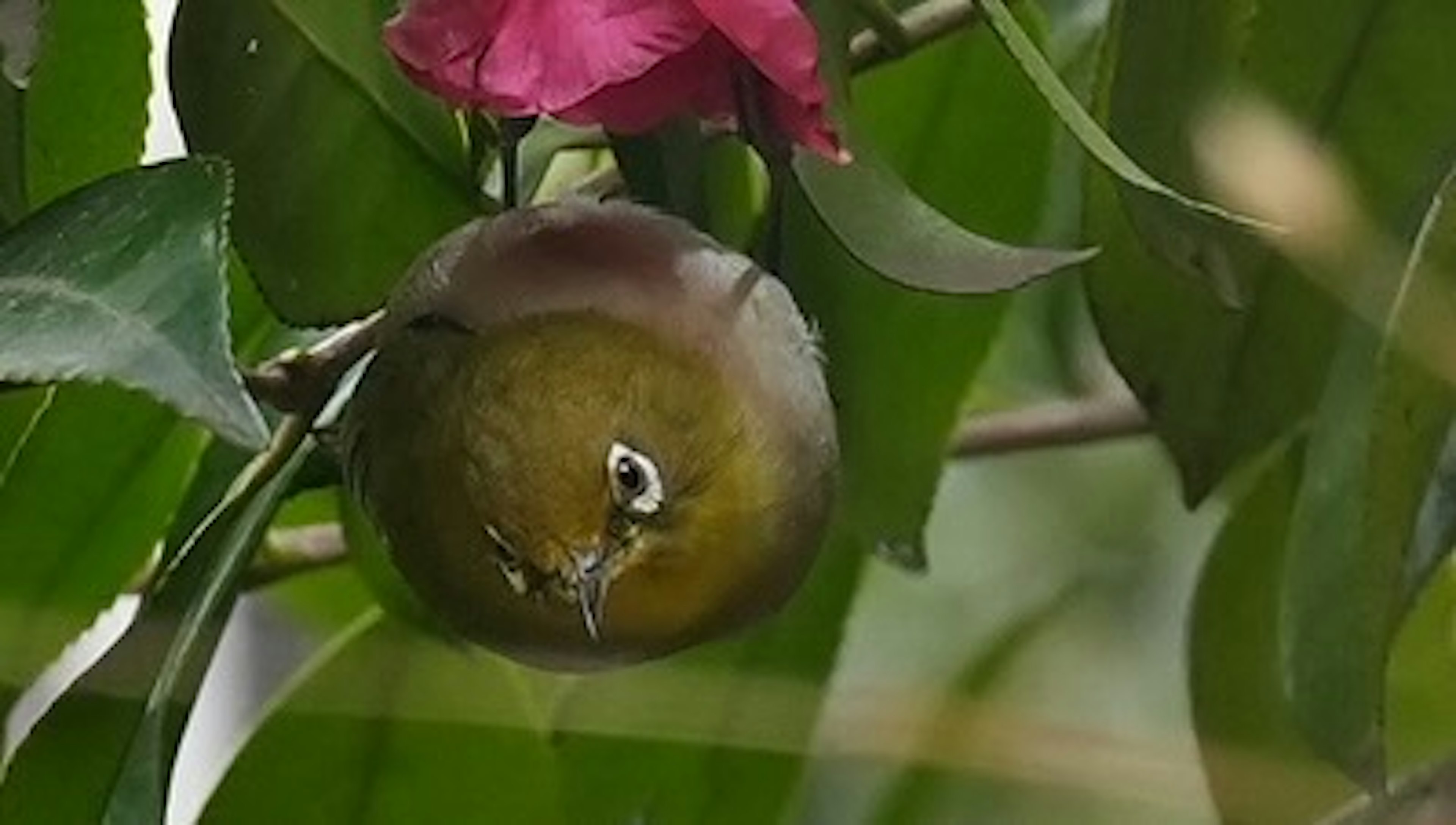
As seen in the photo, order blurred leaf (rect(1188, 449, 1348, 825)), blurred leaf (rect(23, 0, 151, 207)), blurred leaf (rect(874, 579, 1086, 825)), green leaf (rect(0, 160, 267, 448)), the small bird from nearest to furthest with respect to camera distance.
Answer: green leaf (rect(0, 160, 267, 448)) → the small bird → blurred leaf (rect(23, 0, 151, 207)) → blurred leaf (rect(1188, 449, 1348, 825)) → blurred leaf (rect(874, 579, 1086, 825))

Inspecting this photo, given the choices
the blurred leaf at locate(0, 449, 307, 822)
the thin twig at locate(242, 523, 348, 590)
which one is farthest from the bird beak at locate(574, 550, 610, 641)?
the thin twig at locate(242, 523, 348, 590)

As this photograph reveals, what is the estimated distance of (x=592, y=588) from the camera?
19.4 inches

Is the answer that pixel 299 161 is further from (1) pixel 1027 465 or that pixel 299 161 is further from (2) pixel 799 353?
(1) pixel 1027 465

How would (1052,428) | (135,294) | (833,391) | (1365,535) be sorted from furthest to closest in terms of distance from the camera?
(1052,428) → (833,391) → (1365,535) → (135,294)

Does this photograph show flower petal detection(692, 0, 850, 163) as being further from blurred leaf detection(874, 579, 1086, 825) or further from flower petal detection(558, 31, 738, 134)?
blurred leaf detection(874, 579, 1086, 825)

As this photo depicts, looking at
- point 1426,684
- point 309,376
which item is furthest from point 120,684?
point 1426,684

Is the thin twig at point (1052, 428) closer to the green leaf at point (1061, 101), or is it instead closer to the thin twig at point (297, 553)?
the thin twig at point (297, 553)

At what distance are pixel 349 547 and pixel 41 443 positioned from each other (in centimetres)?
9

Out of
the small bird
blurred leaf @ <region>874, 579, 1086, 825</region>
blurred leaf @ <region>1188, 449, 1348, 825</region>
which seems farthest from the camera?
blurred leaf @ <region>874, 579, 1086, 825</region>

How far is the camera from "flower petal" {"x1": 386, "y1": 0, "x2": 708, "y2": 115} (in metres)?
0.48

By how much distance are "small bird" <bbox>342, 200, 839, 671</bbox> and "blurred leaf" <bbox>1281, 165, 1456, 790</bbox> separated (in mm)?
97

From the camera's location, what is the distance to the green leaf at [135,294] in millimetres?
399

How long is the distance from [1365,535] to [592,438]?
0.14m

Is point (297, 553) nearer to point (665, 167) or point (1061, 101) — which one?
point (665, 167)
